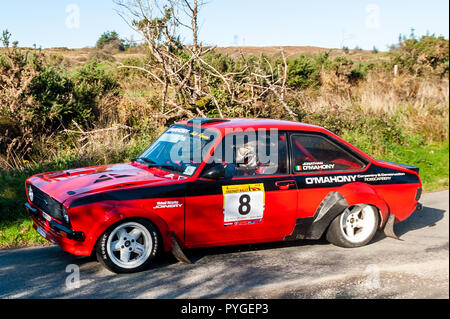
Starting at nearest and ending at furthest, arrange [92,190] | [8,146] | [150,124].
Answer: [92,190]
[8,146]
[150,124]

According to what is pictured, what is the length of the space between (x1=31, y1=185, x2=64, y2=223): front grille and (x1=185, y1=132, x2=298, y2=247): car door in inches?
54.6

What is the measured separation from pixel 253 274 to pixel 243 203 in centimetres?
85

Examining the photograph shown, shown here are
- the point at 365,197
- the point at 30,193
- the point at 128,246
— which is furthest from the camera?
the point at 365,197

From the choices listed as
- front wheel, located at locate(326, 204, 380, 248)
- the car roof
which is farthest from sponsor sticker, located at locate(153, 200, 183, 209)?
front wheel, located at locate(326, 204, 380, 248)

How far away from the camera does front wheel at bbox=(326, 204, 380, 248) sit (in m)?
6.21

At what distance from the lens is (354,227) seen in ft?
20.9

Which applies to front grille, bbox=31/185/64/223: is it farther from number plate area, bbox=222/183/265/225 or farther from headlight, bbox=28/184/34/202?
number plate area, bbox=222/183/265/225

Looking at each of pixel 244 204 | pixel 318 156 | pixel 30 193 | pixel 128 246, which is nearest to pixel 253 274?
pixel 244 204

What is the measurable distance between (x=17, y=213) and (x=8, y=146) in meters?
3.15

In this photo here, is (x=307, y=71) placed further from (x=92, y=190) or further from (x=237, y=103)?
(x=92, y=190)

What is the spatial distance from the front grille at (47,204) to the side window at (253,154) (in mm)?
1861

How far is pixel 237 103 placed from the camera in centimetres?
1227

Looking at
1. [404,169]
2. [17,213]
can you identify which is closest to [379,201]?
[404,169]

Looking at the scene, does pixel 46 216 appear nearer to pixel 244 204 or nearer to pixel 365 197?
pixel 244 204
